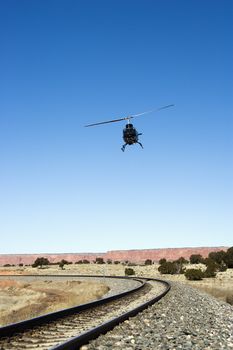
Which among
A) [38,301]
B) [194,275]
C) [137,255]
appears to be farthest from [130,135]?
[137,255]

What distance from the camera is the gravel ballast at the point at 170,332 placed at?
947cm

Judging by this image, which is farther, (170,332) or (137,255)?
(137,255)

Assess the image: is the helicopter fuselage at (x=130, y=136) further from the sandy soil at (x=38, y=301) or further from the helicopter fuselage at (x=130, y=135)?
the sandy soil at (x=38, y=301)

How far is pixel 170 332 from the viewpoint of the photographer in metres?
11.5

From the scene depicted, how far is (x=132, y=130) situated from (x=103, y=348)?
1635 cm

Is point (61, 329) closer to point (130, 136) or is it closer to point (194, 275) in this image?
point (130, 136)

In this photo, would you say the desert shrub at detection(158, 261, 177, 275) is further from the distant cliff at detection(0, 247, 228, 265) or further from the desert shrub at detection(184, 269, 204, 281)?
the distant cliff at detection(0, 247, 228, 265)

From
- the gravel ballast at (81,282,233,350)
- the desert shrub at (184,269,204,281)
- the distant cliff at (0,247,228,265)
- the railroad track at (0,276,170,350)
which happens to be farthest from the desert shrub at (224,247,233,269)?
the distant cliff at (0,247,228,265)

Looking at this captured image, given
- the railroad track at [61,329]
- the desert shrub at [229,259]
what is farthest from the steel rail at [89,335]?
the desert shrub at [229,259]

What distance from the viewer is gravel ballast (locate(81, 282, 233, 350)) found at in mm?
9469

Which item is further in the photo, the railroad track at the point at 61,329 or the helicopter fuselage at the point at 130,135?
the helicopter fuselage at the point at 130,135

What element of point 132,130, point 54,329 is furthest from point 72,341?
point 132,130

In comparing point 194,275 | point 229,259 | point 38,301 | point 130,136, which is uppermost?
point 130,136

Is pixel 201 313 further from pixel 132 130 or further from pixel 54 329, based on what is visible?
pixel 132 130
